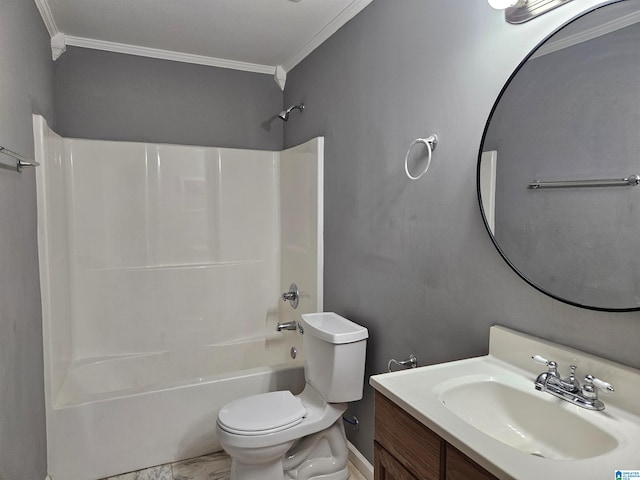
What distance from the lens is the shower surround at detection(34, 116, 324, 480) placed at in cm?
219

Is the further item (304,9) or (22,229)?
(304,9)

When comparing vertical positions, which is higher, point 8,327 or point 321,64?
point 321,64

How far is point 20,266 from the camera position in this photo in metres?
1.72

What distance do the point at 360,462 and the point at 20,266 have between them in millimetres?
1907

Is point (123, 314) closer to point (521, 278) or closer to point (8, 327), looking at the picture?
point (8, 327)

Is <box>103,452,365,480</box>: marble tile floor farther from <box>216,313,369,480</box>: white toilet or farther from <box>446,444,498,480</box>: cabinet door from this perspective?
<box>446,444,498,480</box>: cabinet door

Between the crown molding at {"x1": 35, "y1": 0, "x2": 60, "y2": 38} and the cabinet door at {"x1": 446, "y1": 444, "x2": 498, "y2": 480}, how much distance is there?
2725 mm

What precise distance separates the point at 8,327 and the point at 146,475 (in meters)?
1.20

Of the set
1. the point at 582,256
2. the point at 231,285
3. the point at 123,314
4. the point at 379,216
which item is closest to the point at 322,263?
the point at 379,216

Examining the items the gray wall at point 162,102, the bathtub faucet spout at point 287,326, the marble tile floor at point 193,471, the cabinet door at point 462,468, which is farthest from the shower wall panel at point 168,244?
the cabinet door at point 462,468

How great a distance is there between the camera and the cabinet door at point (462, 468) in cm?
85

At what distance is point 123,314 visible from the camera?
2.85m

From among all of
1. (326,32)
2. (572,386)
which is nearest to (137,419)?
(572,386)

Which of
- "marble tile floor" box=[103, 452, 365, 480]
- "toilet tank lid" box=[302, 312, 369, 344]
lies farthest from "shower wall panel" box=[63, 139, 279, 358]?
"toilet tank lid" box=[302, 312, 369, 344]
